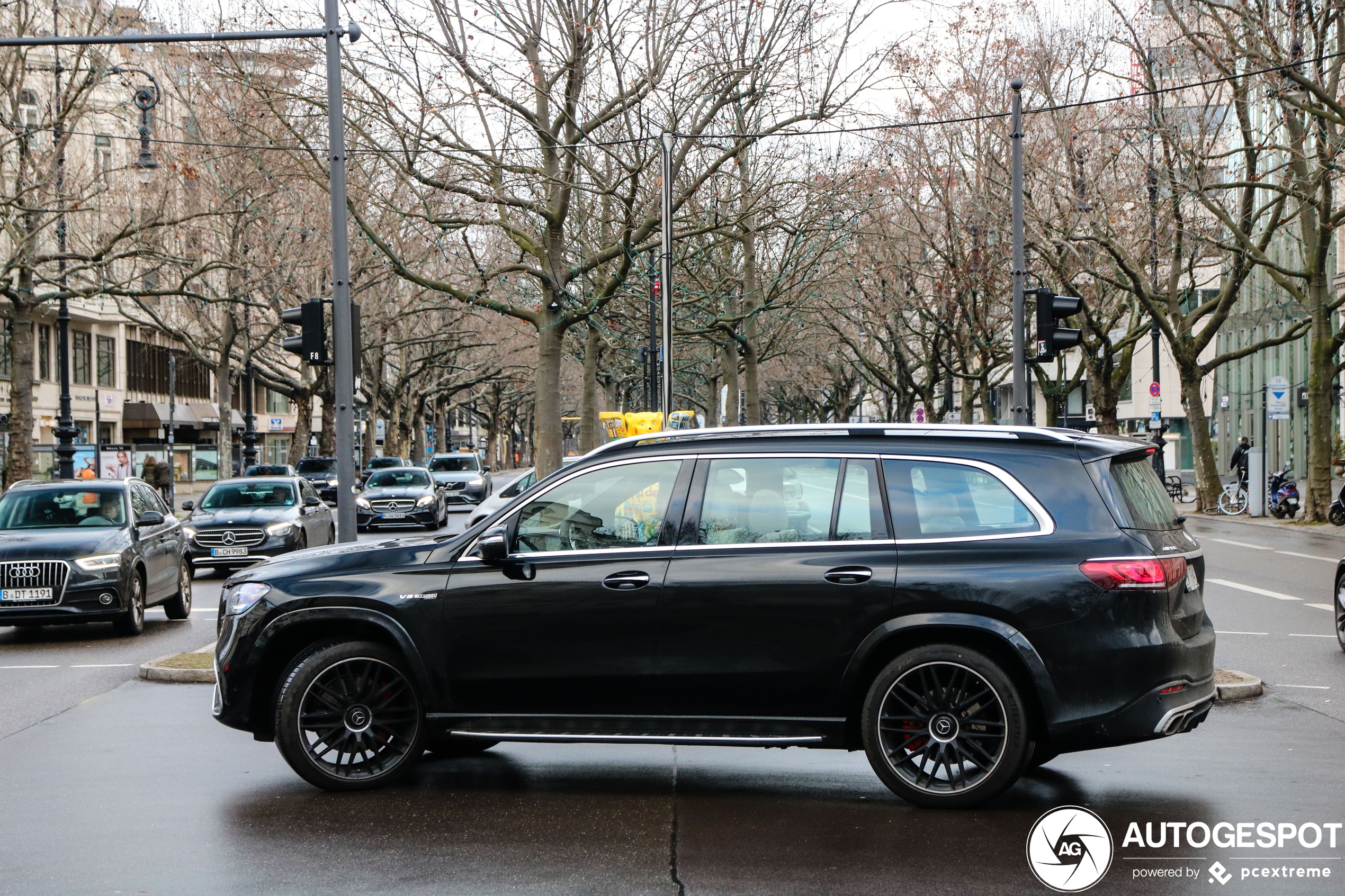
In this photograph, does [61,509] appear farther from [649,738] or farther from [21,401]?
[21,401]

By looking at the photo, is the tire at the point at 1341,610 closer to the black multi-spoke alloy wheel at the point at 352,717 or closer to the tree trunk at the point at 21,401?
the black multi-spoke alloy wheel at the point at 352,717

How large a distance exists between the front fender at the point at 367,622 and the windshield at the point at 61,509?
28.0 feet

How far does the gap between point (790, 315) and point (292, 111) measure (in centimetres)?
2236

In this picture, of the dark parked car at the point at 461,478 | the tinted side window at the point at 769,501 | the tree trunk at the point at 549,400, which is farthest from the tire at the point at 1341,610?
the dark parked car at the point at 461,478

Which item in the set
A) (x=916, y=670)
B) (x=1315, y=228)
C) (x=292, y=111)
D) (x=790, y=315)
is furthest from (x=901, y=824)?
(x=790, y=315)

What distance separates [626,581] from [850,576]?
1045mm

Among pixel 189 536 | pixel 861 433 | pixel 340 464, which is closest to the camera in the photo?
pixel 861 433

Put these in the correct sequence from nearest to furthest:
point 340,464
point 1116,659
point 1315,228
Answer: point 1116,659 → point 340,464 → point 1315,228

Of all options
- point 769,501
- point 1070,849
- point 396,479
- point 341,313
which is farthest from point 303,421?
point 1070,849

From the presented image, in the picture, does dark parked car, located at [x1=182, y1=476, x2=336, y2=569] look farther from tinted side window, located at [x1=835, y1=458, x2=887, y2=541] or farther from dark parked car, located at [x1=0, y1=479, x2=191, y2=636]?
tinted side window, located at [x1=835, y1=458, x2=887, y2=541]

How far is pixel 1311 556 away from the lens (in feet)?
73.6

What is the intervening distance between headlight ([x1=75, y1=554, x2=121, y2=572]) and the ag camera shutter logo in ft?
34.0

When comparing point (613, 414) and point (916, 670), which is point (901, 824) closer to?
point (916, 670)

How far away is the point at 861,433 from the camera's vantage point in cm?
674
